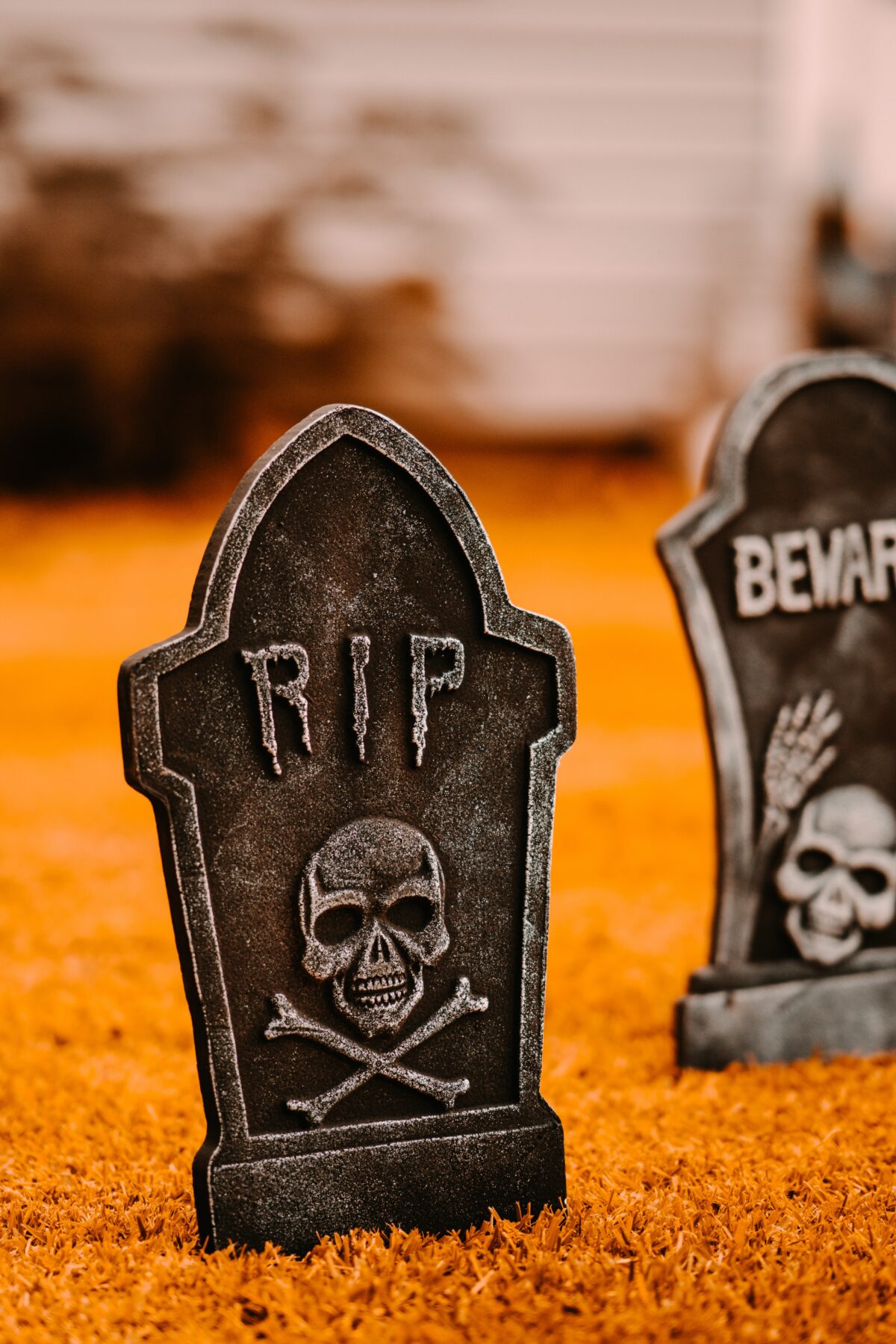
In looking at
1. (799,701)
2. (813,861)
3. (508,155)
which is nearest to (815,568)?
(799,701)

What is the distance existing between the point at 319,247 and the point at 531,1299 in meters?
6.53

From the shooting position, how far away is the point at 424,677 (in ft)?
6.47

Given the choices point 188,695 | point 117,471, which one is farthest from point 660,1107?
point 117,471

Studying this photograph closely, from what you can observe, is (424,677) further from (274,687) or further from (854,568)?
(854,568)

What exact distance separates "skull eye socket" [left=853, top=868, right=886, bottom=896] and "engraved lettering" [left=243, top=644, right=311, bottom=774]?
143 centimetres

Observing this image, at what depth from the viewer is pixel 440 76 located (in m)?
6.88

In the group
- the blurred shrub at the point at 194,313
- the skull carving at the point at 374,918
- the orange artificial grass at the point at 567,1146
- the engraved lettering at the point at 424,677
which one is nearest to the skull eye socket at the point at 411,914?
the skull carving at the point at 374,918

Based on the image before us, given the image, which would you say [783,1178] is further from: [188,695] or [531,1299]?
[188,695]

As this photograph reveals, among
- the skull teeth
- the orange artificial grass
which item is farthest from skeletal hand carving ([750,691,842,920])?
the skull teeth

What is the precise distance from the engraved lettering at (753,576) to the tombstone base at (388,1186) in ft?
3.58

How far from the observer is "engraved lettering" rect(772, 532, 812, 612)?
2.61 m

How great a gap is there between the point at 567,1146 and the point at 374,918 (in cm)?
63

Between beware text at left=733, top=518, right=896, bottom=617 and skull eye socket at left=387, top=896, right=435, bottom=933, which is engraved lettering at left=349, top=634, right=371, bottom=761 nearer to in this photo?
skull eye socket at left=387, top=896, right=435, bottom=933

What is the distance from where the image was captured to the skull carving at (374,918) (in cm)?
195
